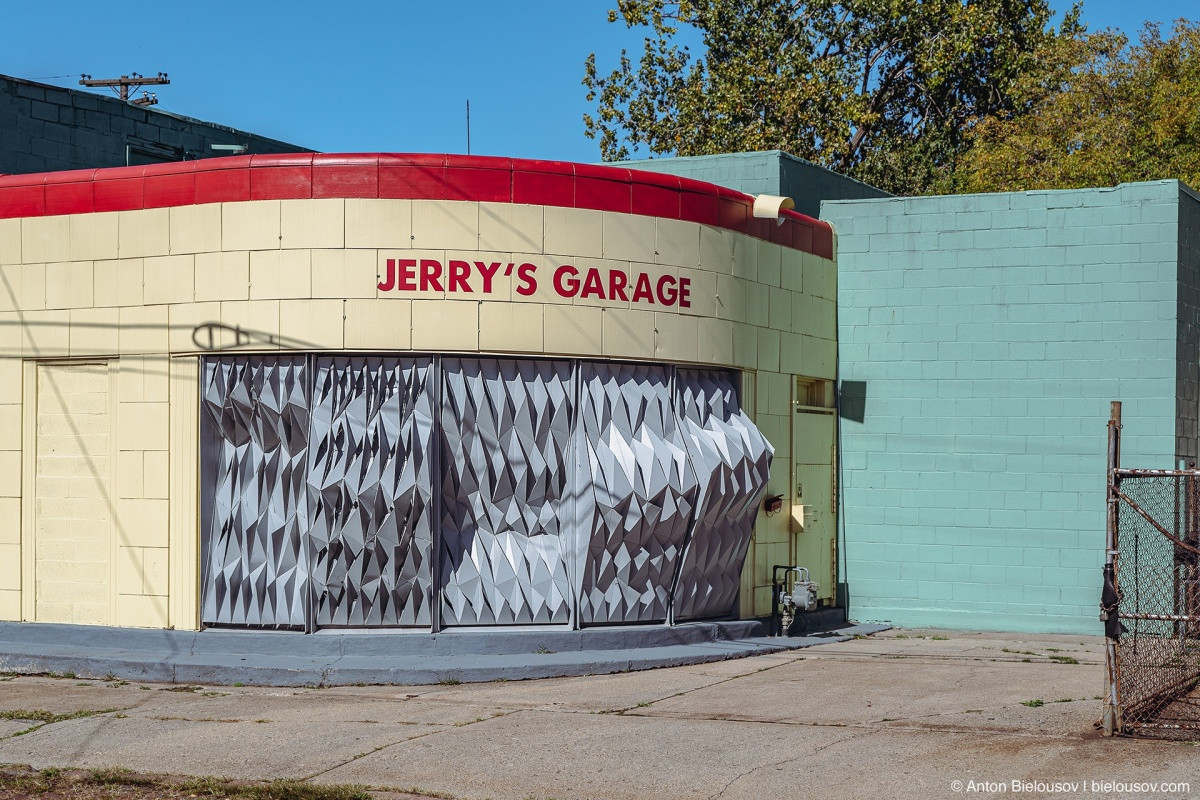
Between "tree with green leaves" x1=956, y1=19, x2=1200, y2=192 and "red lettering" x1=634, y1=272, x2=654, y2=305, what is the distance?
57.0 feet

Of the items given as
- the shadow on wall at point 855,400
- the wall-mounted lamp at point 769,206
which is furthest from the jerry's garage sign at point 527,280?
the shadow on wall at point 855,400

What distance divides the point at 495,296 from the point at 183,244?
3245 millimetres

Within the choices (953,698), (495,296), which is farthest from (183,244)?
(953,698)

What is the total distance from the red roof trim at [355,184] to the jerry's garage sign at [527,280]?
2.20 feet

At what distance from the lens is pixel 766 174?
703 inches

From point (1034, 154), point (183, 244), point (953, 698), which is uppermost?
point (1034, 154)

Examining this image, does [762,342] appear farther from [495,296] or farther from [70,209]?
[70,209]

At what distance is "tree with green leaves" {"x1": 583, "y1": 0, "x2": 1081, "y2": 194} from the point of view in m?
36.3

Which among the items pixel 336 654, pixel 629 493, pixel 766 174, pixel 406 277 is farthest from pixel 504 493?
pixel 766 174

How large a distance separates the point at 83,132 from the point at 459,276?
9.54m

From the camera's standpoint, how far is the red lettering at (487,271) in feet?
44.7

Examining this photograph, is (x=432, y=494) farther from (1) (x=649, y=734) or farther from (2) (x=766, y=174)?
(2) (x=766, y=174)

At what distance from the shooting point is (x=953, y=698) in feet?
38.2

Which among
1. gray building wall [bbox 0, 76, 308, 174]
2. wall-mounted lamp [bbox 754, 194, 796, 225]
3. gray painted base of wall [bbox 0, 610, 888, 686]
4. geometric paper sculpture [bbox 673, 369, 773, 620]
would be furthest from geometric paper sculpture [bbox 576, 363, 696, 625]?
gray building wall [bbox 0, 76, 308, 174]
